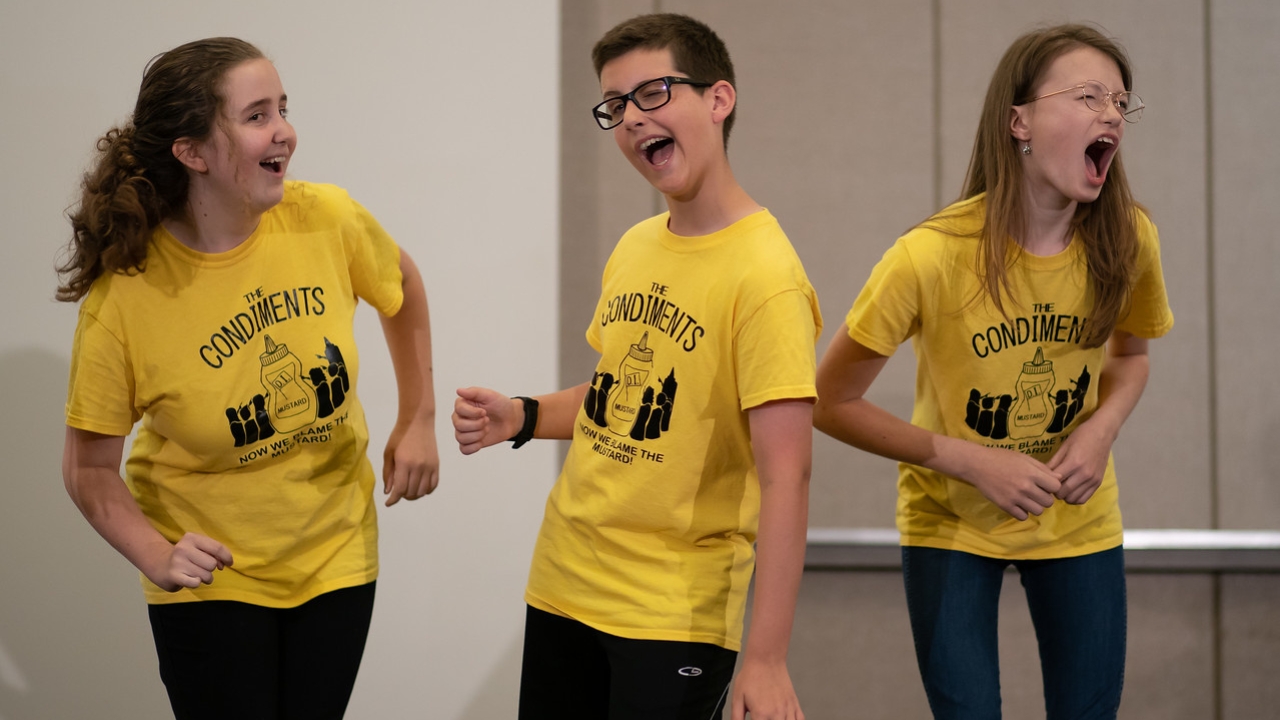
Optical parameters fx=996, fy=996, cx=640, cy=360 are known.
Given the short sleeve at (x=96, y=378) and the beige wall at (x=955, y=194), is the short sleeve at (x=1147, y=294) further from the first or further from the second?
the short sleeve at (x=96, y=378)

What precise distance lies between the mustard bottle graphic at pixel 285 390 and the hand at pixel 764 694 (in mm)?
858

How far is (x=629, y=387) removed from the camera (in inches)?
60.8

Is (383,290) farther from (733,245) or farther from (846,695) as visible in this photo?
(846,695)

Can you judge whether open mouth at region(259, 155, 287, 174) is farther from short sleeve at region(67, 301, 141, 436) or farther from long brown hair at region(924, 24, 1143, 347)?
long brown hair at region(924, 24, 1143, 347)

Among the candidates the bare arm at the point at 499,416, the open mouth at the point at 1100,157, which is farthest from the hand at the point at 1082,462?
the bare arm at the point at 499,416

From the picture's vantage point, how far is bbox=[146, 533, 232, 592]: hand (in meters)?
1.48

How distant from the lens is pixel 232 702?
1.65m

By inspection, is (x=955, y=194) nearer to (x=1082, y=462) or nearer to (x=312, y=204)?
(x=1082, y=462)

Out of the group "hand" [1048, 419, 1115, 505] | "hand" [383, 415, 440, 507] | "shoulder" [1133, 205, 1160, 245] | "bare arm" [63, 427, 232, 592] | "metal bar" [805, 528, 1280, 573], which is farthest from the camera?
"metal bar" [805, 528, 1280, 573]

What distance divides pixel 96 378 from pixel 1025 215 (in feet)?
5.27

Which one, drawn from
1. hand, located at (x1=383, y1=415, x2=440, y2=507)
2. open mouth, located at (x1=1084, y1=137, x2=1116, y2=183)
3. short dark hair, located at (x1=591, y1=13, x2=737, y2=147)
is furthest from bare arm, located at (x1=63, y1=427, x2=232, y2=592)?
open mouth, located at (x1=1084, y1=137, x2=1116, y2=183)

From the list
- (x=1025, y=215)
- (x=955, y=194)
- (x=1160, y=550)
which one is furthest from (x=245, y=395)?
(x=1160, y=550)

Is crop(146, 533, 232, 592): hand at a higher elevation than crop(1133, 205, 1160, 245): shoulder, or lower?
lower

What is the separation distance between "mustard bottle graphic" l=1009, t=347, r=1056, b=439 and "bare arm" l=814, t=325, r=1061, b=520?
3.8 inches
